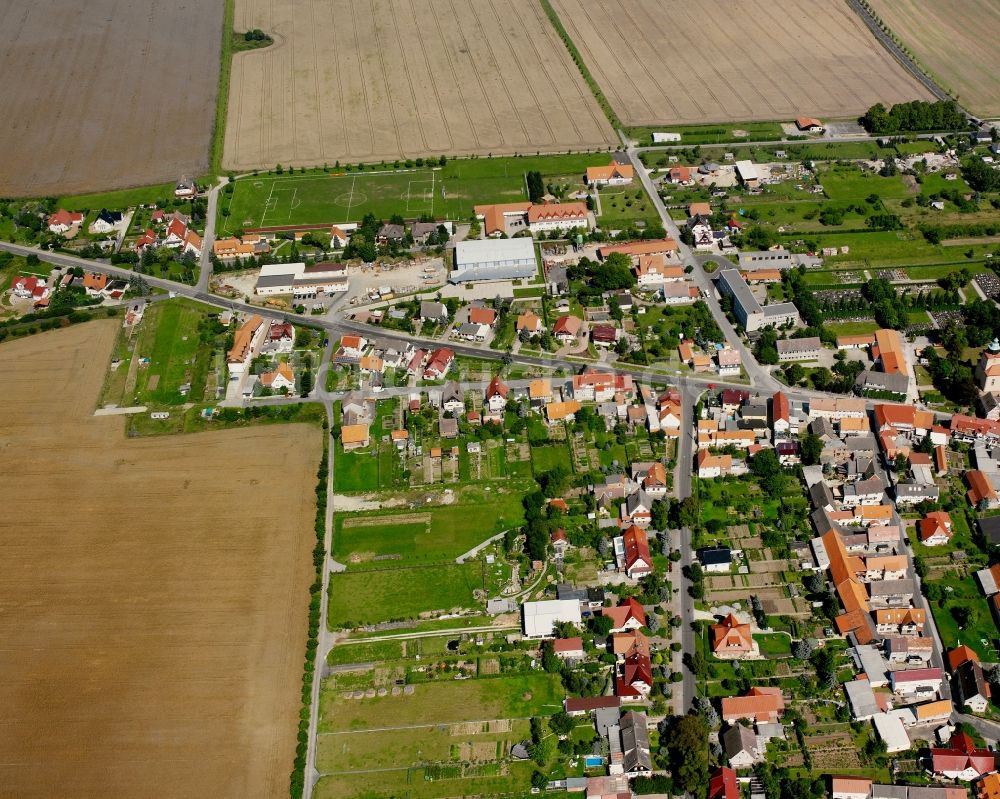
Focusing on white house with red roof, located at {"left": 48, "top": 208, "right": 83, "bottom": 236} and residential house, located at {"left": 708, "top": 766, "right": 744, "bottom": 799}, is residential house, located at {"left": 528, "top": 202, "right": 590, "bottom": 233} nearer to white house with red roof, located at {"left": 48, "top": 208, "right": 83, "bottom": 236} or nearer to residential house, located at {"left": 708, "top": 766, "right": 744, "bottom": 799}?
white house with red roof, located at {"left": 48, "top": 208, "right": 83, "bottom": 236}

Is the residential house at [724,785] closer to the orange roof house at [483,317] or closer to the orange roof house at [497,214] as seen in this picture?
the orange roof house at [483,317]

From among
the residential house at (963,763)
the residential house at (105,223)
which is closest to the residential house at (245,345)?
the residential house at (105,223)

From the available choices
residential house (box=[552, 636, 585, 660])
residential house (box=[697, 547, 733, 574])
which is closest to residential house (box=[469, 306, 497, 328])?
residential house (box=[697, 547, 733, 574])

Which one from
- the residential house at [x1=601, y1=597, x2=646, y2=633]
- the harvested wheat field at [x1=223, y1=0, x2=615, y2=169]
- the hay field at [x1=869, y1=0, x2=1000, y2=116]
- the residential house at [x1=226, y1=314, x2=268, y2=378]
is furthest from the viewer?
the hay field at [x1=869, y1=0, x2=1000, y2=116]

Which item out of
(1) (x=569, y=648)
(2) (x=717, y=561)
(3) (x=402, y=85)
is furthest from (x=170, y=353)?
(3) (x=402, y=85)

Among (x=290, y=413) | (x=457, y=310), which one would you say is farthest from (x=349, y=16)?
(x=290, y=413)

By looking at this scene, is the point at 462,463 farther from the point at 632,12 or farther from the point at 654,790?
the point at 632,12

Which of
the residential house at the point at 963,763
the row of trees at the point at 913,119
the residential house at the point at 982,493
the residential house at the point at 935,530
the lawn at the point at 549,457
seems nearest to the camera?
the residential house at the point at 963,763
